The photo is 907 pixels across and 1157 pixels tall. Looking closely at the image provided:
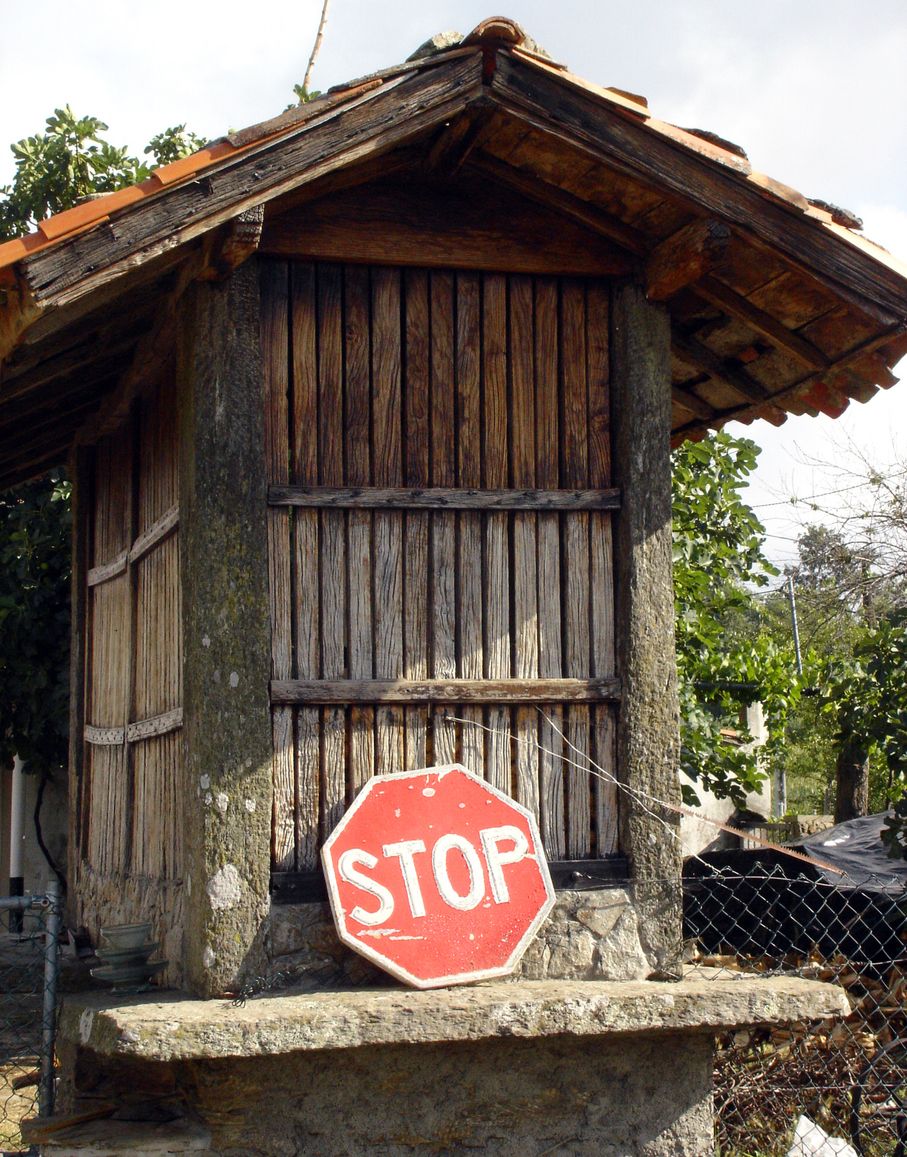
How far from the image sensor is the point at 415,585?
4.58m

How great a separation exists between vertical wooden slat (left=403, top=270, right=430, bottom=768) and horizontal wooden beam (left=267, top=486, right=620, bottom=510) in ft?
0.21

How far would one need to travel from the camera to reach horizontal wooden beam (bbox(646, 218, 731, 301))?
4484 millimetres

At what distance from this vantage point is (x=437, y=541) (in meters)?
4.62

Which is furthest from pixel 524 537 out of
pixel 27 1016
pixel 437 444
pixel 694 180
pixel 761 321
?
pixel 27 1016

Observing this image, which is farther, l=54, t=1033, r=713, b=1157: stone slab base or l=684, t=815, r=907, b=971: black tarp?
l=684, t=815, r=907, b=971: black tarp

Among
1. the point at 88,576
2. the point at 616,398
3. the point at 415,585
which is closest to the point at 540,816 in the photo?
the point at 415,585

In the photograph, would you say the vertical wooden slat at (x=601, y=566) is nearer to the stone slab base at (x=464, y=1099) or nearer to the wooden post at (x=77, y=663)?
the stone slab base at (x=464, y=1099)

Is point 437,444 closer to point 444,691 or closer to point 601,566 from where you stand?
point 601,566

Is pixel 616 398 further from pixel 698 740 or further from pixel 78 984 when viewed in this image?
pixel 698 740

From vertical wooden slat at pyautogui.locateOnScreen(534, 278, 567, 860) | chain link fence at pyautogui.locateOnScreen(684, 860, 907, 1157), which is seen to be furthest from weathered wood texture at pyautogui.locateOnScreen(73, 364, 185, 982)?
chain link fence at pyautogui.locateOnScreen(684, 860, 907, 1157)

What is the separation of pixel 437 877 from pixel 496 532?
1234mm

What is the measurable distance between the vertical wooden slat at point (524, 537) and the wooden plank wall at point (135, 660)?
1.23 metres

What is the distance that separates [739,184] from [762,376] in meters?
1.12

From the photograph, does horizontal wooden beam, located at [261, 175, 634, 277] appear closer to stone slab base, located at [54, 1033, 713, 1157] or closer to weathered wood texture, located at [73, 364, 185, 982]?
weathered wood texture, located at [73, 364, 185, 982]
